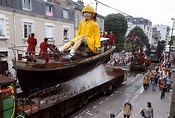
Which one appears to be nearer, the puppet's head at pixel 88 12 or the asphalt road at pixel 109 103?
the asphalt road at pixel 109 103

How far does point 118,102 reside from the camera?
390 inches

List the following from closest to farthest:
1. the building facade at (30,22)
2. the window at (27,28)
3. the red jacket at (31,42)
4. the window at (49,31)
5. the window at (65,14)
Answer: the red jacket at (31,42) < the building facade at (30,22) < the window at (27,28) < the window at (49,31) < the window at (65,14)

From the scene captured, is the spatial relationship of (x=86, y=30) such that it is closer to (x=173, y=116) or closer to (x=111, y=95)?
(x=111, y=95)

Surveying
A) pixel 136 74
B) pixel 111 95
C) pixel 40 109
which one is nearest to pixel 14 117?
pixel 40 109

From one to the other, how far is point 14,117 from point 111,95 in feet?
23.0

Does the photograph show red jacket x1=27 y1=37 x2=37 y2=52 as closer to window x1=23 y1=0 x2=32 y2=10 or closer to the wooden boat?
the wooden boat

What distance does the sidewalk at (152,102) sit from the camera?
8.28m

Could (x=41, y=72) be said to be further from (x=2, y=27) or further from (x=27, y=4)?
(x=27, y=4)

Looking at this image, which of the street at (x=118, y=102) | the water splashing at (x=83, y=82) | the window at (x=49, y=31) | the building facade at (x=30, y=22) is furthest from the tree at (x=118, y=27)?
the water splashing at (x=83, y=82)

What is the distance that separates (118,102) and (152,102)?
2001 mm

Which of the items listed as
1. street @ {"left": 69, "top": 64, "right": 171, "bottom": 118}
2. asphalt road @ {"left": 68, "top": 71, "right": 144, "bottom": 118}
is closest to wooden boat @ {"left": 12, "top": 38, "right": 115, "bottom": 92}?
asphalt road @ {"left": 68, "top": 71, "right": 144, "bottom": 118}

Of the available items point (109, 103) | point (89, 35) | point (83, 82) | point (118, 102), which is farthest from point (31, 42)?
point (118, 102)

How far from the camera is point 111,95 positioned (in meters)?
11.1

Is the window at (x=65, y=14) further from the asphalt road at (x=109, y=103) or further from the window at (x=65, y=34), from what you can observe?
the asphalt road at (x=109, y=103)
